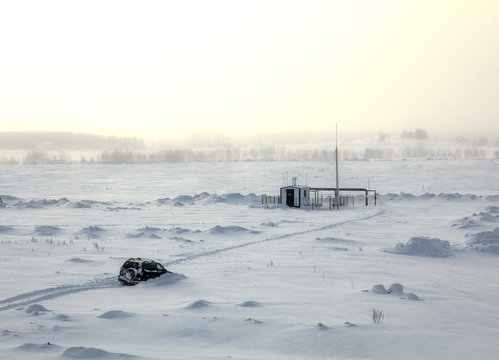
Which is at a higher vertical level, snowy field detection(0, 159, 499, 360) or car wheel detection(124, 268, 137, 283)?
car wheel detection(124, 268, 137, 283)

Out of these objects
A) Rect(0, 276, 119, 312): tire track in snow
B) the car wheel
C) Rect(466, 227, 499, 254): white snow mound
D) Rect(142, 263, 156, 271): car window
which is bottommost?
Rect(466, 227, 499, 254): white snow mound

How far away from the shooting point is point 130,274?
51.8ft

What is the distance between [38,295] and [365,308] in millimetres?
8995

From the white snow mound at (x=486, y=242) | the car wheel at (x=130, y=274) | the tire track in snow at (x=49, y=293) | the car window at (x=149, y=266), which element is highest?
the car window at (x=149, y=266)

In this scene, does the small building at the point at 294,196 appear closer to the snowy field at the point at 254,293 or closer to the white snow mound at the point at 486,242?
the snowy field at the point at 254,293

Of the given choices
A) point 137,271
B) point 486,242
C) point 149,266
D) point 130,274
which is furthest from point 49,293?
point 486,242

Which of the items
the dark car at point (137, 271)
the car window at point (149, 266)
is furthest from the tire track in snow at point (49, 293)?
the car window at point (149, 266)

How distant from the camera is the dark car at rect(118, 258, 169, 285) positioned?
1580 centimetres

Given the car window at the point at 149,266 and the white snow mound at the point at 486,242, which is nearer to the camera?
the car window at the point at 149,266

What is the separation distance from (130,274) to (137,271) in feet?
0.77

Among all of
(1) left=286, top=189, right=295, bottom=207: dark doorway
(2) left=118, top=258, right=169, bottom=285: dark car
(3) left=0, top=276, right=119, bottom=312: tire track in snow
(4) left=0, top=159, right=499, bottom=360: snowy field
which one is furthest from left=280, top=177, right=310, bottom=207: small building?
(3) left=0, top=276, right=119, bottom=312: tire track in snow

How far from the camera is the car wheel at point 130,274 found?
51.7 ft

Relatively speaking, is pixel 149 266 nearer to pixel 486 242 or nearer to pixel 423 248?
pixel 423 248

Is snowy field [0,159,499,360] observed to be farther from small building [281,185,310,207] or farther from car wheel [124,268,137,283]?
small building [281,185,310,207]
